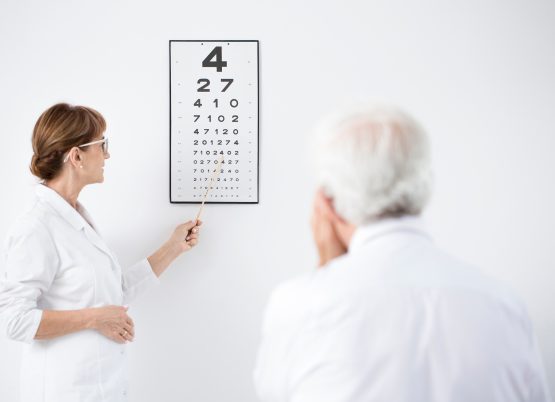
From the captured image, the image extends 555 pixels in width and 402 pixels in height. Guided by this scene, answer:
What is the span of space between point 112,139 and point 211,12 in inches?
22.4

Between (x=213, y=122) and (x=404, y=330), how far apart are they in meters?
1.30

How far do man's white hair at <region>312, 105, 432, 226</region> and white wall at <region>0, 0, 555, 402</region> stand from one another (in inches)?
42.9

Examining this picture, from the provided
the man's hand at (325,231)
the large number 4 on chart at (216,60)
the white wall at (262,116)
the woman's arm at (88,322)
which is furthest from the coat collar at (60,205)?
the man's hand at (325,231)

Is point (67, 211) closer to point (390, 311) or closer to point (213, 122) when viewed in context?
point (213, 122)

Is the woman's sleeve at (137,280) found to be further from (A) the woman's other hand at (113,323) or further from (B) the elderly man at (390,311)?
(B) the elderly man at (390,311)

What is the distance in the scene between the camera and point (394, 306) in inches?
31.5

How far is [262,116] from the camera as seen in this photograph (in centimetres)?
195

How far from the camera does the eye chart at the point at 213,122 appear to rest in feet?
6.36

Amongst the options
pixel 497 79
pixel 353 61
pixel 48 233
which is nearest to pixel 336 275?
pixel 48 233

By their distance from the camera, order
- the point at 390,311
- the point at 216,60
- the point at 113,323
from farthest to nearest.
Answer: the point at 216,60, the point at 113,323, the point at 390,311

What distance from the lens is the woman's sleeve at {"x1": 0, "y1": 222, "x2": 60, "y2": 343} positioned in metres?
1.44

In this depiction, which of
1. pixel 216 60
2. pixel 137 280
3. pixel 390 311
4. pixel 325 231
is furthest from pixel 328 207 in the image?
pixel 216 60

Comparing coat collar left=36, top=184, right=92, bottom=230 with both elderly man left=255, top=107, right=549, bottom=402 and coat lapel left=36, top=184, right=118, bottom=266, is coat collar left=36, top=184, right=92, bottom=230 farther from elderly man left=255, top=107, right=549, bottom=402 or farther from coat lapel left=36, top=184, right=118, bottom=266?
Result: elderly man left=255, top=107, right=549, bottom=402

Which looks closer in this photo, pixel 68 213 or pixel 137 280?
pixel 68 213
